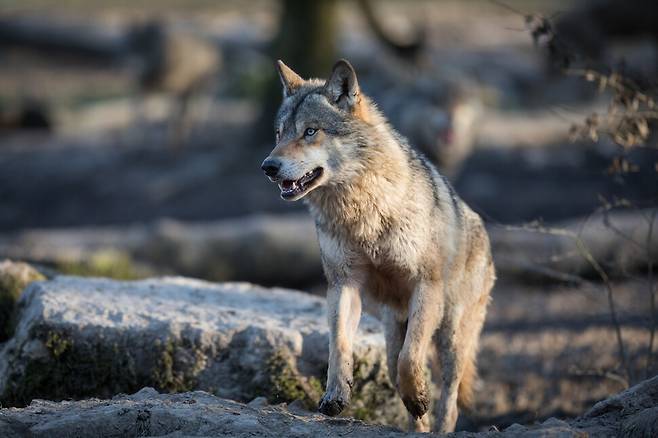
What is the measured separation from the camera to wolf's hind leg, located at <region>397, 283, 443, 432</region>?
519 centimetres

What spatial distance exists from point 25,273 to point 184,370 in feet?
6.42

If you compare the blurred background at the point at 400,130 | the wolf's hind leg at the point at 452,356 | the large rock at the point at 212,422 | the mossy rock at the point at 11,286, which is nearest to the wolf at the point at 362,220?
the wolf's hind leg at the point at 452,356

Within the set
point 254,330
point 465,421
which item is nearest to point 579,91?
point 465,421

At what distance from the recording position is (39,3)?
3080 centimetres

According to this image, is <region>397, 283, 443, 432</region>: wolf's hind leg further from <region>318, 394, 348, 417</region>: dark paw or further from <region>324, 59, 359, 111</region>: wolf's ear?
<region>324, 59, 359, 111</region>: wolf's ear

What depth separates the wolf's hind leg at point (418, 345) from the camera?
519cm

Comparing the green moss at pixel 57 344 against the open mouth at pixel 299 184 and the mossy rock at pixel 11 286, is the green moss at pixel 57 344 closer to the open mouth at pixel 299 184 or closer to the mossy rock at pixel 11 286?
the mossy rock at pixel 11 286

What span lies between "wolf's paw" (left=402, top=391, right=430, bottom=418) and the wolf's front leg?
0.34 m

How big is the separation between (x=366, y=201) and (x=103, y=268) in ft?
14.7

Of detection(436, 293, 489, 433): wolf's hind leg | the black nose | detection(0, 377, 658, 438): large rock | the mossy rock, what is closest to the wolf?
the black nose

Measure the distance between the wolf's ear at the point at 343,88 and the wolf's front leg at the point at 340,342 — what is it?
1.05m

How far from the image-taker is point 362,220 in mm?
5305

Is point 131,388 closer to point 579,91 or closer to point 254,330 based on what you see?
point 254,330

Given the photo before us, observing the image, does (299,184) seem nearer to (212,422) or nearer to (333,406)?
(333,406)
